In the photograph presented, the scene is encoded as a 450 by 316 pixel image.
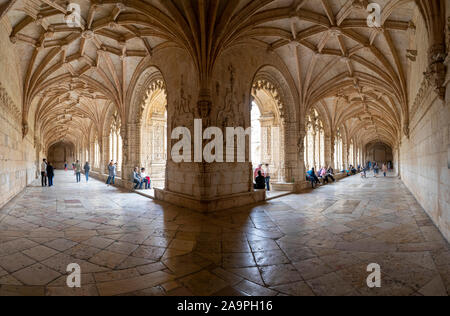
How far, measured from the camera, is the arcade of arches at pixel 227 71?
6531mm

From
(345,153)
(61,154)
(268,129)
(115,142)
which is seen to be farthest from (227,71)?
(61,154)

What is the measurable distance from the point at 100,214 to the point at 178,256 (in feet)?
11.8

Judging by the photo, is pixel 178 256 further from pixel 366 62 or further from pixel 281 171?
pixel 366 62

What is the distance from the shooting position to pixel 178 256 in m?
3.45

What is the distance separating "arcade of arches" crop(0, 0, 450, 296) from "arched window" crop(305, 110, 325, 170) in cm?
409

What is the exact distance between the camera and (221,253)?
360 centimetres

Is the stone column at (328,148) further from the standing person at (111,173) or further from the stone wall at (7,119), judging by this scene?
the stone wall at (7,119)

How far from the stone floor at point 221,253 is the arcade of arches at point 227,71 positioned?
1266 millimetres

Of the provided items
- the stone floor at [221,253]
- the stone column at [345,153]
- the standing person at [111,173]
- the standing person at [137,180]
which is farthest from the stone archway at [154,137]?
the stone column at [345,153]

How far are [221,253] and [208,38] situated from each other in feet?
18.8

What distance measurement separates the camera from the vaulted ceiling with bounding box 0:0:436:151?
22.8 ft

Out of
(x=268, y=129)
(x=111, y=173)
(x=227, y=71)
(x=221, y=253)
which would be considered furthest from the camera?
(x=111, y=173)

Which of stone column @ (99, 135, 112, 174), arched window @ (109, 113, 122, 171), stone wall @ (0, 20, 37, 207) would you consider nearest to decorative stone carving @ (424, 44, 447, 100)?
stone wall @ (0, 20, 37, 207)

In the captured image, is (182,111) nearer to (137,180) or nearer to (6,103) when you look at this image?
(137,180)
